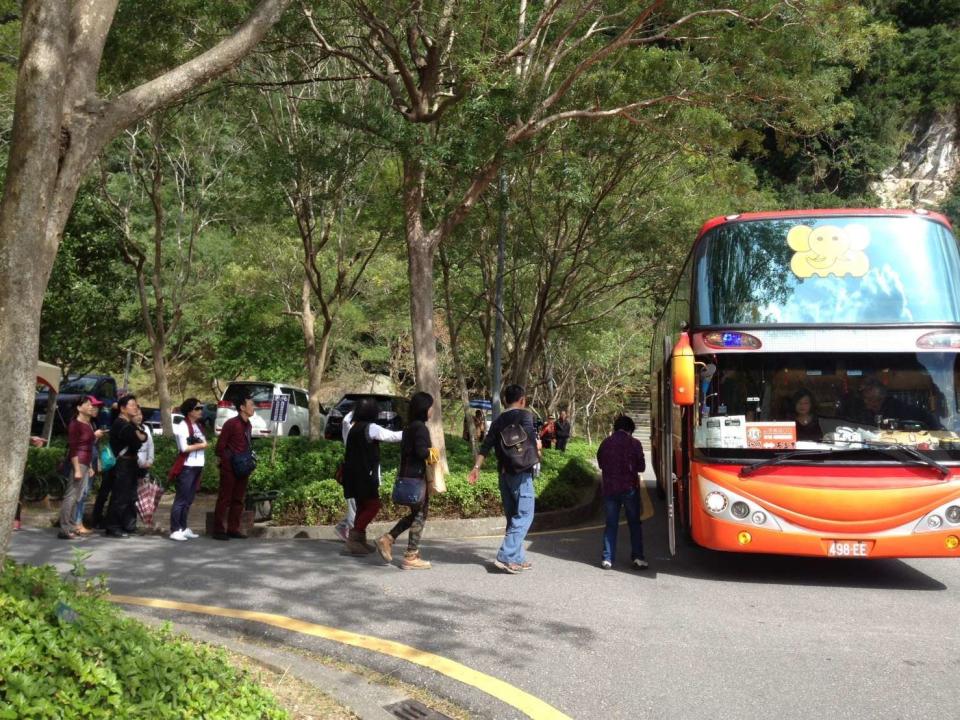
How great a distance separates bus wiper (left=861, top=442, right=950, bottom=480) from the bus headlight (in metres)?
1.27

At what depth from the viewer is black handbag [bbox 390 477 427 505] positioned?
335 inches

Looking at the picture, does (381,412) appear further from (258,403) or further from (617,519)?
(617,519)

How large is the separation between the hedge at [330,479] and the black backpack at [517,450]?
3865mm

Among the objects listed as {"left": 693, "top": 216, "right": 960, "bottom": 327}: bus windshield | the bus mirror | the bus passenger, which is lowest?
the bus passenger

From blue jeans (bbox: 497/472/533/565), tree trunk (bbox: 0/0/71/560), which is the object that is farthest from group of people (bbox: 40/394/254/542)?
tree trunk (bbox: 0/0/71/560)

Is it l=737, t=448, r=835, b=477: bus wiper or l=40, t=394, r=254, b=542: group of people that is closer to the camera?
l=737, t=448, r=835, b=477: bus wiper

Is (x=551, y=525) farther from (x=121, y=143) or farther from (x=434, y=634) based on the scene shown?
(x=121, y=143)

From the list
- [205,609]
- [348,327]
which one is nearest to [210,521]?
[205,609]

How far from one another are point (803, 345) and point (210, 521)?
7257 millimetres

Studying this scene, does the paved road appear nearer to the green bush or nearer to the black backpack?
the black backpack

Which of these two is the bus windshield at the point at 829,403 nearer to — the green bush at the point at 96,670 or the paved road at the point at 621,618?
the paved road at the point at 621,618

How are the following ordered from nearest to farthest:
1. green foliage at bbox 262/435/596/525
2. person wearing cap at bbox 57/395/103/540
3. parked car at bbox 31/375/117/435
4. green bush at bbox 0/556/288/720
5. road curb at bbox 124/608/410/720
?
green bush at bbox 0/556/288/720 < road curb at bbox 124/608/410/720 < person wearing cap at bbox 57/395/103/540 < green foliage at bbox 262/435/596/525 < parked car at bbox 31/375/117/435

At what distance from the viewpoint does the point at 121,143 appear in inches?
717

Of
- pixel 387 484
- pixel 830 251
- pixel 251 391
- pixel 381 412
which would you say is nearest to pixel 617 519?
pixel 830 251
